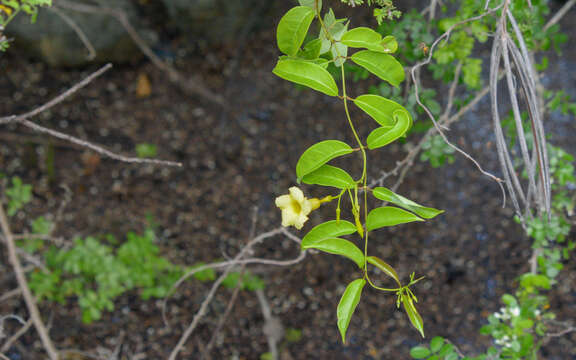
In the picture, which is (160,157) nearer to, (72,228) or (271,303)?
(72,228)

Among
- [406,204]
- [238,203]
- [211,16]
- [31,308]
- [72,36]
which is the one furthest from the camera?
[211,16]

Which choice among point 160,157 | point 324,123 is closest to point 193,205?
point 160,157

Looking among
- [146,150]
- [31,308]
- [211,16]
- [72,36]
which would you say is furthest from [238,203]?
[31,308]

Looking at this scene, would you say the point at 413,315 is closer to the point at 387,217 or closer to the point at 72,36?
the point at 387,217

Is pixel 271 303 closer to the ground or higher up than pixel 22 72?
closer to the ground

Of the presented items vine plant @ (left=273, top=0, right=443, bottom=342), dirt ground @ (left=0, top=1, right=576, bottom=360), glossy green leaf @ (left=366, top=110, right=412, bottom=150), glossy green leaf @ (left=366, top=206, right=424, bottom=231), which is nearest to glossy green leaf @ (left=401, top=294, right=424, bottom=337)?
vine plant @ (left=273, top=0, right=443, bottom=342)

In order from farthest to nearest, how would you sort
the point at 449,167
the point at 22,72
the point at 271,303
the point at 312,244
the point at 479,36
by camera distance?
the point at 22,72
the point at 449,167
the point at 271,303
the point at 479,36
the point at 312,244

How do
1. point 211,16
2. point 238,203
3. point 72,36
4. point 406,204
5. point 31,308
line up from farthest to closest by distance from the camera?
1. point 211,16
2. point 72,36
3. point 238,203
4. point 31,308
5. point 406,204
